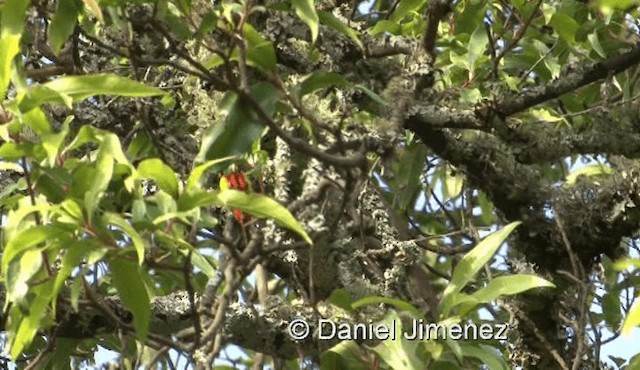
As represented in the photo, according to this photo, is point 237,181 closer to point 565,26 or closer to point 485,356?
point 485,356

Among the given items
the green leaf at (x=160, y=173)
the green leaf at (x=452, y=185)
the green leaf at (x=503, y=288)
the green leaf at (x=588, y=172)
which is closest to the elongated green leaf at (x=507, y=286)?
the green leaf at (x=503, y=288)

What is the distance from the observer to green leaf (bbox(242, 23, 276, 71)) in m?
→ 1.54

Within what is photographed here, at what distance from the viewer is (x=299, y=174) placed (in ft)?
6.02

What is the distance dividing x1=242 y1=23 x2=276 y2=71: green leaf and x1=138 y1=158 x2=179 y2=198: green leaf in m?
0.22

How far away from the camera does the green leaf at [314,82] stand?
1.58 metres

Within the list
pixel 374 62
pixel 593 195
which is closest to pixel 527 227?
pixel 593 195

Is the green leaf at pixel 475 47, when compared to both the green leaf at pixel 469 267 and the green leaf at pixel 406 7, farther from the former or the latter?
the green leaf at pixel 469 267

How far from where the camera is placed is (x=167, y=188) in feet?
4.62

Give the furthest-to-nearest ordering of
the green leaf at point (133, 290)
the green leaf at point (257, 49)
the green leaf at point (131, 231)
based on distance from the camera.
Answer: the green leaf at point (257, 49), the green leaf at point (133, 290), the green leaf at point (131, 231)

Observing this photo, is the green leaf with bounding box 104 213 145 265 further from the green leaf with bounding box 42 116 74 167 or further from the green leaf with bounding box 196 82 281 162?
the green leaf with bounding box 196 82 281 162

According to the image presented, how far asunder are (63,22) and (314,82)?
317 mm

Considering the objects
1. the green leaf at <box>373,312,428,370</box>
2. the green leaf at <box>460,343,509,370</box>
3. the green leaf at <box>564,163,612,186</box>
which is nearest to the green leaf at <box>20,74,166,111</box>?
the green leaf at <box>373,312,428,370</box>

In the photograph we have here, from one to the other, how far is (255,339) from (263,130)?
1.33 feet

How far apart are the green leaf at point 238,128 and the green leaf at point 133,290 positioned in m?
0.18
